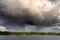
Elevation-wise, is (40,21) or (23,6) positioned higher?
(23,6)

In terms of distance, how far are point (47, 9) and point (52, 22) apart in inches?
43.0

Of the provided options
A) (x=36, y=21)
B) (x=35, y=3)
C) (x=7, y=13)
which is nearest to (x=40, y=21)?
(x=36, y=21)

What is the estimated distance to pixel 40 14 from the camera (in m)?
14.0

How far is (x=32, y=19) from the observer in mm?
14180

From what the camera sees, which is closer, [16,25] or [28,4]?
[28,4]

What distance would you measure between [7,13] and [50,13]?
3.36 metres

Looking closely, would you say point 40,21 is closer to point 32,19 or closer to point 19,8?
point 32,19

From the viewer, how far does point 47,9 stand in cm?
1402

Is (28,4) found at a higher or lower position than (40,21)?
higher

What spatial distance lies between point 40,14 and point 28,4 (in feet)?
4.03

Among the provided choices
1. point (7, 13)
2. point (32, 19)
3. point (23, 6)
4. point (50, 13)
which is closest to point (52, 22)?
point (50, 13)

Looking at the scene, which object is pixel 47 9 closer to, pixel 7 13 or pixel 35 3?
pixel 35 3

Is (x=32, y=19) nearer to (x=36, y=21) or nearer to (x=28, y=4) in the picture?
(x=36, y=21)

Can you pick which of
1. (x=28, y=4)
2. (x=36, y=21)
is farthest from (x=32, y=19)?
(x=28, y=4)
